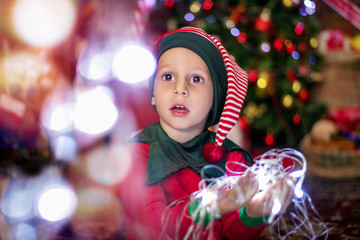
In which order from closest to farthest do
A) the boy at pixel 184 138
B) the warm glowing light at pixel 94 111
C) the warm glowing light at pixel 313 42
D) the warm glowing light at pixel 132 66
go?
the boy at pixel 184 138, the warm glowing light at pixel 132 66, the warm glowing light at pixel 94 111, the warm glowing light at pixel 313 42

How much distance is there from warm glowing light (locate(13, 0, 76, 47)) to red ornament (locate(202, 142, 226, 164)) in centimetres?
170

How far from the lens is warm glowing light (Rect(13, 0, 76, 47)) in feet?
6.95

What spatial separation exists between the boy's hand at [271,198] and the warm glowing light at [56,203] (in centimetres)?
123

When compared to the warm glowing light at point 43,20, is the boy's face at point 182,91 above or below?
below

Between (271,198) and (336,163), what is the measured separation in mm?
1982

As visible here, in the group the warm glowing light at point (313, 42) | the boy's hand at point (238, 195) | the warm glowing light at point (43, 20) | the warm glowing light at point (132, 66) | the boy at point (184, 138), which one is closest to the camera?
the boy's hand at point (238, 195)

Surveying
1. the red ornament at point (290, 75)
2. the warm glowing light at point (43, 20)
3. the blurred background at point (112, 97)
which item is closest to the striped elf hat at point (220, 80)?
the blurred background at point (112, 97)

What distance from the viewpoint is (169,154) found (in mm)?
800

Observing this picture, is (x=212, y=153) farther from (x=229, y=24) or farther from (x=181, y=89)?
(x=229, y=24)

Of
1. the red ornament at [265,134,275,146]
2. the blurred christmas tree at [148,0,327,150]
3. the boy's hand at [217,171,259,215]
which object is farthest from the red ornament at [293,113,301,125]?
the boy's hand at [217,171,259,215]

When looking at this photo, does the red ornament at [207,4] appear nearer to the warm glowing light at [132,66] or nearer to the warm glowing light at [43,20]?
the warm glowing light at [132,66]

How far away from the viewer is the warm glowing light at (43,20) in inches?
83.4

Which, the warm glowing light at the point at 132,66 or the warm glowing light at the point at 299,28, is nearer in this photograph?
the warm glowing light at the point at 132,66

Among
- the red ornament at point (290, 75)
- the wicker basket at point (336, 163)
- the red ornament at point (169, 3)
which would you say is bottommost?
the wicker basket at point (336, 163)
